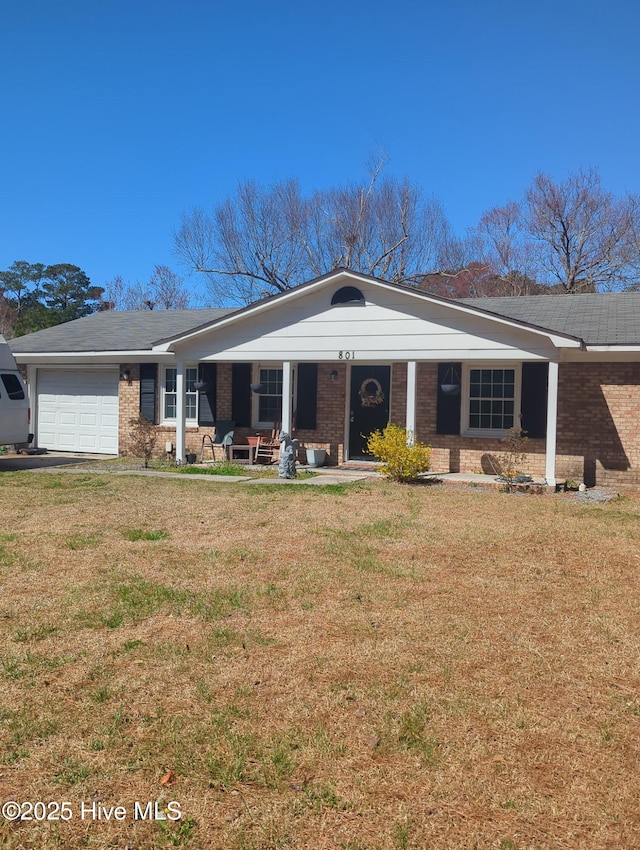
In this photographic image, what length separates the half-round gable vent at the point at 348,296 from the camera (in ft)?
44.5

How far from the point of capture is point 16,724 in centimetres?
340

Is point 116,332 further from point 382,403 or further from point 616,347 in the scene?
point 616,347

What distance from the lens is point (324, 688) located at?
3889mm

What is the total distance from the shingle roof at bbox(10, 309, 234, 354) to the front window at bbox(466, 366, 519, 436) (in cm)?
662

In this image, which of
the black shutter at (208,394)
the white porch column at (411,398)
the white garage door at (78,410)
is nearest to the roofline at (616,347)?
the white porch column at (411,398)

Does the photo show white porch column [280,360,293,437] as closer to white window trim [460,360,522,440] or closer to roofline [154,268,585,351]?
roofline [154,268,585,351]

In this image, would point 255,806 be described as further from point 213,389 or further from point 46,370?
point 46,370

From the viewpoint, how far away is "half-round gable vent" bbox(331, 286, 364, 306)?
13562 mm

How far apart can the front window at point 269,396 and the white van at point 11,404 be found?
507 centimetres

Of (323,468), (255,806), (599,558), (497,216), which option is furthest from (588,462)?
(497,216)

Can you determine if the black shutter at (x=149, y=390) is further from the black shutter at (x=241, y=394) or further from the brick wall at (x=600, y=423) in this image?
the brick wall at (x=600, y=423)

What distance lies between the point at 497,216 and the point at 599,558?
2776cm

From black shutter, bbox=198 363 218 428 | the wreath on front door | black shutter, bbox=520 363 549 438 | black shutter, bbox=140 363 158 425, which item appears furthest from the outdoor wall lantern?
black shutter, bbox=140 363 158 425

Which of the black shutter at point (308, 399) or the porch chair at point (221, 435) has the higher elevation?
the black shutter at point (308, 399)
